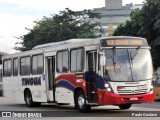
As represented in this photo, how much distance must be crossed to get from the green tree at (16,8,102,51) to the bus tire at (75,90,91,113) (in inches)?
1689

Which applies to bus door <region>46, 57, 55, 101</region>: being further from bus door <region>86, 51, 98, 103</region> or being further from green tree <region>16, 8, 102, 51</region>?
green tree <region>16, 8, 102, 51</region>

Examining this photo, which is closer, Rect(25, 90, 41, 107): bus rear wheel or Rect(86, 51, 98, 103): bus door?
Rect(86, 51, 98, 103): bus door

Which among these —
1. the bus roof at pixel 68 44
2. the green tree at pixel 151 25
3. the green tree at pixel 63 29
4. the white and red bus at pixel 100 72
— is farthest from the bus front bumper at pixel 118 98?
the green tree at pixel 63 29

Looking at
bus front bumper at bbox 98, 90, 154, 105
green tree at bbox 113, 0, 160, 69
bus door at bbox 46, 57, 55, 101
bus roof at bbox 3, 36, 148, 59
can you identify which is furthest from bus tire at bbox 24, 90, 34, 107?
green tree at bbox 113, 0, 160, 69

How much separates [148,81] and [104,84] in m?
1.76

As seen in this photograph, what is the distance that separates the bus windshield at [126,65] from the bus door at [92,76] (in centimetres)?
66

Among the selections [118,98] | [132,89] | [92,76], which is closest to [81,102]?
Answer: [92,76]

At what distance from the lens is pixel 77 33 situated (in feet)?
207

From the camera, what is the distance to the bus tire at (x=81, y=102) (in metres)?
18.4

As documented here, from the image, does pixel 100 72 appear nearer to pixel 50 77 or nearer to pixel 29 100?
pixel 50 77

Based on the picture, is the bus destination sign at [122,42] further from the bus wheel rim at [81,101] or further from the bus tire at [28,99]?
the bus tire at [28,99]

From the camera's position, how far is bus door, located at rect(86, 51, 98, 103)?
17875 mm

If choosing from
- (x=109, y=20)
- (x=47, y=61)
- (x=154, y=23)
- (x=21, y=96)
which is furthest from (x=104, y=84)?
(x=109, y=20)

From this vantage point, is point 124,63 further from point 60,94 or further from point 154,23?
point 154,23
